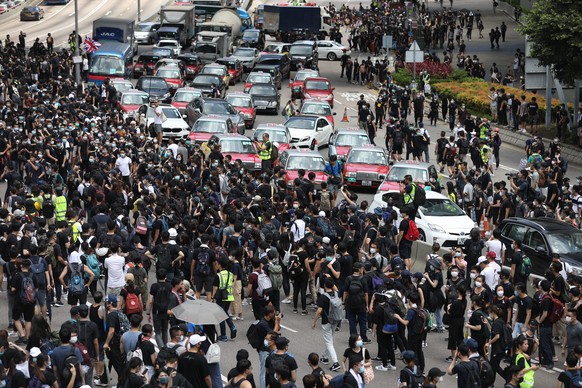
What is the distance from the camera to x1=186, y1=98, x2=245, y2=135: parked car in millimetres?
41125

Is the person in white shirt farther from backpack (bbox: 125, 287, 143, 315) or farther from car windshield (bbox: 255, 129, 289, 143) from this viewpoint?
car windshield (bbox: 255, 129, 289, 143)

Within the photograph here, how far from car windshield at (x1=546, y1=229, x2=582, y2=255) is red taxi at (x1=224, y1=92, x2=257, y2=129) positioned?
21578mm

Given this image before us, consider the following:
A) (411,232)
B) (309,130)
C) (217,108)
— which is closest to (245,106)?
(217,108)

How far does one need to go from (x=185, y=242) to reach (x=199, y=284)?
1.07 metres

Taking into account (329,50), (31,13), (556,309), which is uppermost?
(556,309)

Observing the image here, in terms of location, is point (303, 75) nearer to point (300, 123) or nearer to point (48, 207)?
point (300, 123)

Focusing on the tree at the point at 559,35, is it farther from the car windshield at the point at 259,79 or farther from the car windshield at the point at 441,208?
the car windshield at the point at 441,208

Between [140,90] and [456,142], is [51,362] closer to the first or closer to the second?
[456,142]

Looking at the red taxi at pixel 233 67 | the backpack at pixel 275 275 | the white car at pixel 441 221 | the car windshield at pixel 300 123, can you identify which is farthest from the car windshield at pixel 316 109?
the backpack at pixel 275 275

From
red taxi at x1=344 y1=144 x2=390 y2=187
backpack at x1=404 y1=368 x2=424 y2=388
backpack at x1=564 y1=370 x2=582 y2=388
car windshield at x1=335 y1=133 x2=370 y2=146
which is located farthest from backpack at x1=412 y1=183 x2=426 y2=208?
backpack at x1=404 y1=368 x2=424 y2=388

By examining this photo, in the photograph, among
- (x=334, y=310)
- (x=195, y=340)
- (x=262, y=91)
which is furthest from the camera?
(x=262, y=91)

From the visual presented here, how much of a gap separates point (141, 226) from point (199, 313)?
651cm

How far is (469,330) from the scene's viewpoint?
1923 centimetres

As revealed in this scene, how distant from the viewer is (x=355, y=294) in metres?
19.2
